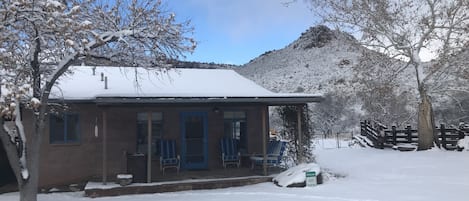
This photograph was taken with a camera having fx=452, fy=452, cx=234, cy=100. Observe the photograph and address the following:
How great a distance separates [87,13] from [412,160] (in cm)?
1129

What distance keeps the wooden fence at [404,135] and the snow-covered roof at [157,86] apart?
23.1ft

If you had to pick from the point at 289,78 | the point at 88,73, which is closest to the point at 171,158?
the point at 88,73

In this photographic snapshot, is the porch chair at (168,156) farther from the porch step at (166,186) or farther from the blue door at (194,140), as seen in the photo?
the porch step at (166,186)

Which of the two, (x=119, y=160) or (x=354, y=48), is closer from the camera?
(x=119, y=160)

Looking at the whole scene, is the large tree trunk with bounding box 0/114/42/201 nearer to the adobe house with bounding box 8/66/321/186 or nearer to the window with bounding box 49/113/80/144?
the adobe house with bounding box 8/66/321/186

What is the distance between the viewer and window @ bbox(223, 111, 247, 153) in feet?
46.5

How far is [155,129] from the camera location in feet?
43.7

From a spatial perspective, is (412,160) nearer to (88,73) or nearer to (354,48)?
(354,48)

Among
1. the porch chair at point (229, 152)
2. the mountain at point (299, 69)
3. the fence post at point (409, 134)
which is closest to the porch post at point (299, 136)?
the porch chair at point (229, 152)

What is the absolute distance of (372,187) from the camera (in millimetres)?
10453

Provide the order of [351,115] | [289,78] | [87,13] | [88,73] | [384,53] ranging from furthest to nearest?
[289,78]
[351,115]
[384,53]
[88,73]
[87,13]

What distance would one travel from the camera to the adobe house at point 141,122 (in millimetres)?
11453

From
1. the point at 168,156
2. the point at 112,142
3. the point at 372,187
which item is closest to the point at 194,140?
the point at 168,156

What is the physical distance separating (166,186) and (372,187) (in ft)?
15.9
